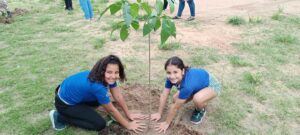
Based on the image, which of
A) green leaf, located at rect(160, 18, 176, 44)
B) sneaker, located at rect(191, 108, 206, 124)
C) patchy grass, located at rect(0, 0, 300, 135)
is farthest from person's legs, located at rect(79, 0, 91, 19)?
green leaf, located at rect(160, 18, 176, 44)

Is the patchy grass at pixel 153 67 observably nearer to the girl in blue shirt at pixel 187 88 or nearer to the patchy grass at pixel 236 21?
the patchy grass at pixel 236 21

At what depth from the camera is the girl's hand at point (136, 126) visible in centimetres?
310

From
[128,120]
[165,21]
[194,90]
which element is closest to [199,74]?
[194,90]

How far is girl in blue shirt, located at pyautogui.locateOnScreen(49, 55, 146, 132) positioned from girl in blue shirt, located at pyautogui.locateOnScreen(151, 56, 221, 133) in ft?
0.98

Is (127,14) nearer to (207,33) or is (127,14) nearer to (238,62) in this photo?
(238,62)

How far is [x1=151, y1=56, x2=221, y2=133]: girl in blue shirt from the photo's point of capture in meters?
2.88

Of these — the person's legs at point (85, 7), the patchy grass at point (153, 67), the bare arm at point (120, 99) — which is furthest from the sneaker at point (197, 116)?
the person's legs at point (85, 7)

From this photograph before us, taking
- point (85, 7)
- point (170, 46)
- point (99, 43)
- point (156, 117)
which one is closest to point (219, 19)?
point (170, 46)

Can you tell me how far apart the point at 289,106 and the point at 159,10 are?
A: 6.62ft

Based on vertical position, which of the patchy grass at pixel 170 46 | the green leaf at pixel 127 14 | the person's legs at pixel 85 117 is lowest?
the person's legs at pixel 85 117

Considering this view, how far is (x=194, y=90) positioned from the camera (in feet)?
10.2

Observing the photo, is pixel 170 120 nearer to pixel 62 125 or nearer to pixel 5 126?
pixel 62 125

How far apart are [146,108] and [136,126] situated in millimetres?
399

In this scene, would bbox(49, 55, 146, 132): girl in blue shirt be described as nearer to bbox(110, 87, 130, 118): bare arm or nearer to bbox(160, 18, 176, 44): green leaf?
bbox(110, 87, 130, 118): bare arm
